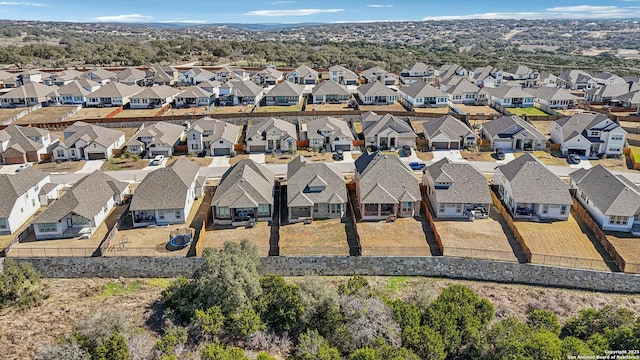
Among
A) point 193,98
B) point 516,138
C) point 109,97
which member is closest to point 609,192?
point 516,138

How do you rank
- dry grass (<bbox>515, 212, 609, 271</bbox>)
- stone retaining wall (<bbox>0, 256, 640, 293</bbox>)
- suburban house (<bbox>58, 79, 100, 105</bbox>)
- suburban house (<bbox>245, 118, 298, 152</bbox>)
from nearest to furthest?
dry grass (<bbox>515, 212, 609, 271</bbox>) → stone retaining wall (<bbox>0, 256, 640, 293</bbox>) → suburban house (<bbox>245, 118, 298, 152</bbox>) → suburban house (<bbox>58, 79, 100, 105</bbox>)

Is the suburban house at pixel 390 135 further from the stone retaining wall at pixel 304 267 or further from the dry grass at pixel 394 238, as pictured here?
the stone retaining wall at pixel 304 267

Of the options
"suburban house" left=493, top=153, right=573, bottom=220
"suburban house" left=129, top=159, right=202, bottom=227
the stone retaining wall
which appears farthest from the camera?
"suburban house" left=493, top=153, right=573, bottom=220

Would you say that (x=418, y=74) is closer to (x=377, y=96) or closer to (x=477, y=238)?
(x=377, y=96)

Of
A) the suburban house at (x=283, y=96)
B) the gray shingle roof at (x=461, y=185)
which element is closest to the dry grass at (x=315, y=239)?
the gray shingle roof at (x=461, y=185)

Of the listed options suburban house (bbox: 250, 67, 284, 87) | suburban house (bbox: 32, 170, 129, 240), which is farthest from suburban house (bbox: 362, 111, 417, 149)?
suburban house (bbox: 250, 67, 284, 87)

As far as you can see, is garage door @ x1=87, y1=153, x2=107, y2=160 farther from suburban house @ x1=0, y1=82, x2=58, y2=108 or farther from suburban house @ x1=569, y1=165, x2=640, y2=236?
suburban house @ x1=569, y1=165, x2=640, y2=236

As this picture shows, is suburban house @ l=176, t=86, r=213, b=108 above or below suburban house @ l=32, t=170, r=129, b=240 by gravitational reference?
above
